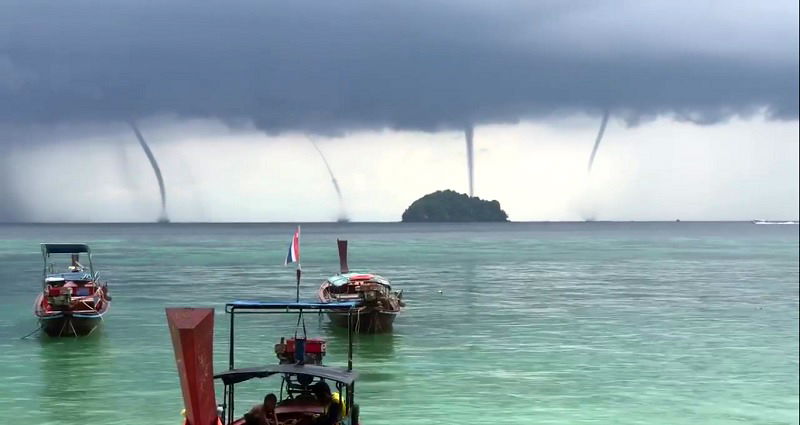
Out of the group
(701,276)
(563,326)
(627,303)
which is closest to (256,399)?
(563,326)

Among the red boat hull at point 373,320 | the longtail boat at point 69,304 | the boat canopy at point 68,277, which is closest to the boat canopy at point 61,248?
the longtail boat at point 69,304

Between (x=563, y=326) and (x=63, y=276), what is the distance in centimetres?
2656

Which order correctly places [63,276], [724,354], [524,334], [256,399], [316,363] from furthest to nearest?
[524,334] → [63,276] → [724,354] → [256,399] → [316,363]

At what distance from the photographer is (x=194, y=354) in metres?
15.4

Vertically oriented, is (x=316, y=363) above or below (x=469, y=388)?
above

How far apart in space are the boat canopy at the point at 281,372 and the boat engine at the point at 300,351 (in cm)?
37

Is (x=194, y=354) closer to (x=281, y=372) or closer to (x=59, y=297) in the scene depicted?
(x=281, y=372)

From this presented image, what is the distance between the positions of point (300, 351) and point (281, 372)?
37.2 inches

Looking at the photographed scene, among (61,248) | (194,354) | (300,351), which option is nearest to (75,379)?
(61,248)

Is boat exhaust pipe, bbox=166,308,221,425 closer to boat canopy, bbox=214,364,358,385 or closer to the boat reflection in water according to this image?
boat canopy, bbox=214,364,358,385

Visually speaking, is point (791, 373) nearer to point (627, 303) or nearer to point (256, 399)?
point (256, 399)

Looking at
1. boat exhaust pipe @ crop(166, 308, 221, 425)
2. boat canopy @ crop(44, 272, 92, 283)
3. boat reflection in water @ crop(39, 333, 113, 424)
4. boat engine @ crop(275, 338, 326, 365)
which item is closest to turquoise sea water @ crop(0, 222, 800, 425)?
boat reflection in water @ crop(39, 333, 113, 424)

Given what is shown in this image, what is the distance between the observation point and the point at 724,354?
145ft

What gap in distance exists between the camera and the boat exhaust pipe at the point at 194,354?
15.1 meters
